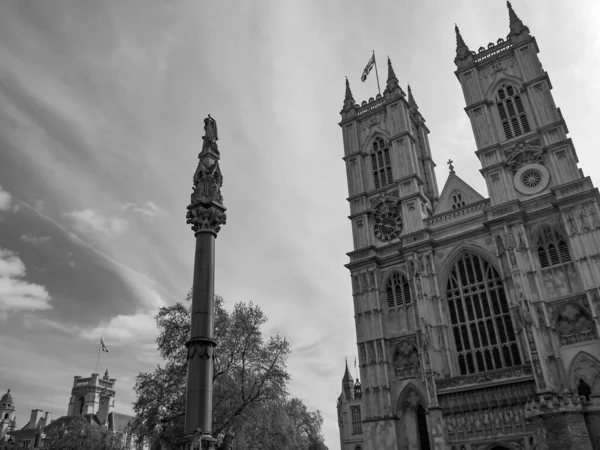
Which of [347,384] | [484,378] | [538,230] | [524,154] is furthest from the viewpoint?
[347,384]

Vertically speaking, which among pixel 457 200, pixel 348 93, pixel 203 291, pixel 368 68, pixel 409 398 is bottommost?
pixel 409 398

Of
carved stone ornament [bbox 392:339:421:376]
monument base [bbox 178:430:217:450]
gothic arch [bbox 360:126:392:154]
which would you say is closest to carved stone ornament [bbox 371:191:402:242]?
gothic arch [bbox 360:126:392:154]

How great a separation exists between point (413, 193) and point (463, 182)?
3.98 m

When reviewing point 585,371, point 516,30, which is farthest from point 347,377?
point 516,30

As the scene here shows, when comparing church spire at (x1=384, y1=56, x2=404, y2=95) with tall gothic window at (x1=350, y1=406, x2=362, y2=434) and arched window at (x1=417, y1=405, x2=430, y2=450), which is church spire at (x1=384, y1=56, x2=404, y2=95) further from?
tall gothic window at (x1=350, y1=406, x2=362, y2=434)

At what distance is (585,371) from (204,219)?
78.7 ft

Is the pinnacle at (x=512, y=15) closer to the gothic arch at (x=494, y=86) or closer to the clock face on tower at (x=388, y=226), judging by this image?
the gothic arch at (x=494, y=86)

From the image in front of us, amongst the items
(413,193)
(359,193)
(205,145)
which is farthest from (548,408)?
(359,193)

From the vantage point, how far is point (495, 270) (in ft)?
109

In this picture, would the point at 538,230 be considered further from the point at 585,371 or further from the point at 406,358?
the point at 406,358

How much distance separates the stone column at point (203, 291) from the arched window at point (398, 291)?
22630 millimetres

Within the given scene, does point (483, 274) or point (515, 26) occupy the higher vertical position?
point (515, 26)

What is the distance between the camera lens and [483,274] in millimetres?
33781

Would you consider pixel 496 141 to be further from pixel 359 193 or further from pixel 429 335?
pixel 429 335
